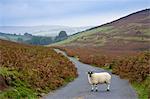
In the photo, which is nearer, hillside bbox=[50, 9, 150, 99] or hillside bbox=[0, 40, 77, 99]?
hillside bbox=[0, 40, 77, 99]

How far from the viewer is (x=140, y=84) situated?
31.8 metres

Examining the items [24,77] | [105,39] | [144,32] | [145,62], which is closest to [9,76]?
[24,77]

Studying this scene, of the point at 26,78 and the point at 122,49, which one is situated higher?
the point at 26,78

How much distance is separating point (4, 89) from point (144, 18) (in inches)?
6777

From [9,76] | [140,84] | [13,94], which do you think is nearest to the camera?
[13,94]

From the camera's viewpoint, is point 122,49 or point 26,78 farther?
point 122,49

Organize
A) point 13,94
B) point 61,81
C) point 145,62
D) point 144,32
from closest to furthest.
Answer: point 13,94 < point 61,81 < point 145,62 < point 144,32

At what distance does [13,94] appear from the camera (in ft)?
81.0

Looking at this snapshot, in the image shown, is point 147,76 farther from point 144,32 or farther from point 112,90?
point 144,32

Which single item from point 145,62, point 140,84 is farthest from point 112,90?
point 145,62

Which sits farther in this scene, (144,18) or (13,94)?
(144,18)

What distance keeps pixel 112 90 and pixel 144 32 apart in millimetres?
141240

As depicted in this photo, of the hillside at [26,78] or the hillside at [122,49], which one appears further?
the hillside at [122,49]

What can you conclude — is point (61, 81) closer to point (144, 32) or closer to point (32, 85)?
point (32, 85)
